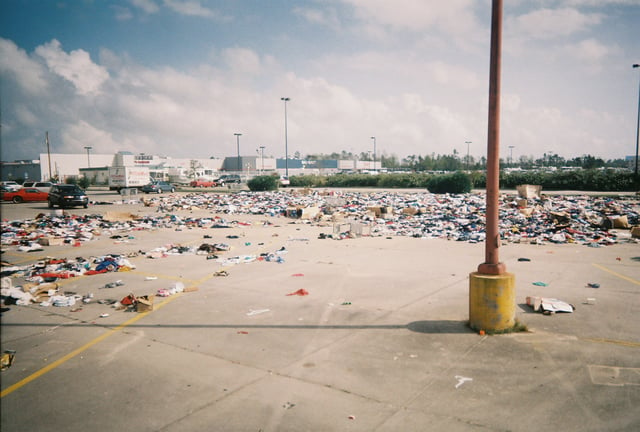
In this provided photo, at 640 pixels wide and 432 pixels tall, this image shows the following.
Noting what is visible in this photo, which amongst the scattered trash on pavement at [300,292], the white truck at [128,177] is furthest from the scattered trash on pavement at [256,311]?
the white truck at [128,177]

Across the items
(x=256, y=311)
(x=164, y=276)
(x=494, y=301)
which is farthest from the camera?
(x=164, y=276)

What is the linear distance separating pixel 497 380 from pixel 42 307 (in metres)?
7.10

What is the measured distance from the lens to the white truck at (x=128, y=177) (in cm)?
4472

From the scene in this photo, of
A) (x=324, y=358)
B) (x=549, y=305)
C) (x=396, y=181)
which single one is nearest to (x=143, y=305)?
(x=324, y=358)

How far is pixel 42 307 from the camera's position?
685 cm

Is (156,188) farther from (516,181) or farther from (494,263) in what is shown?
(494,263)

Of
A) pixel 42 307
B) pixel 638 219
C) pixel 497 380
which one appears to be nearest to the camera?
pixel 497 380

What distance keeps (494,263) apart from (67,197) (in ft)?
88.1

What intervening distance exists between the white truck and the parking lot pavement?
40.2m

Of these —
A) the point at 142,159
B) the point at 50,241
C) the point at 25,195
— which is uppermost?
the point at 142,159

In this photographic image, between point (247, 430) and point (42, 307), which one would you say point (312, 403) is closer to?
point (247, 430)

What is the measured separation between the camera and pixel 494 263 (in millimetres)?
5391

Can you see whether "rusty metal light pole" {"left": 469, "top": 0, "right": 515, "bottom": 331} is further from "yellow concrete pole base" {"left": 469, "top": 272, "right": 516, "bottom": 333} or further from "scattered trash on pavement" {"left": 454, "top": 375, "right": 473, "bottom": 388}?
"scattered trash on pavement" {"left": 454, "top": 375, "right": 473, "bottom": 388}

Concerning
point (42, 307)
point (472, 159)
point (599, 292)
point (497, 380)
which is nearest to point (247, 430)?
point (497, 380)
